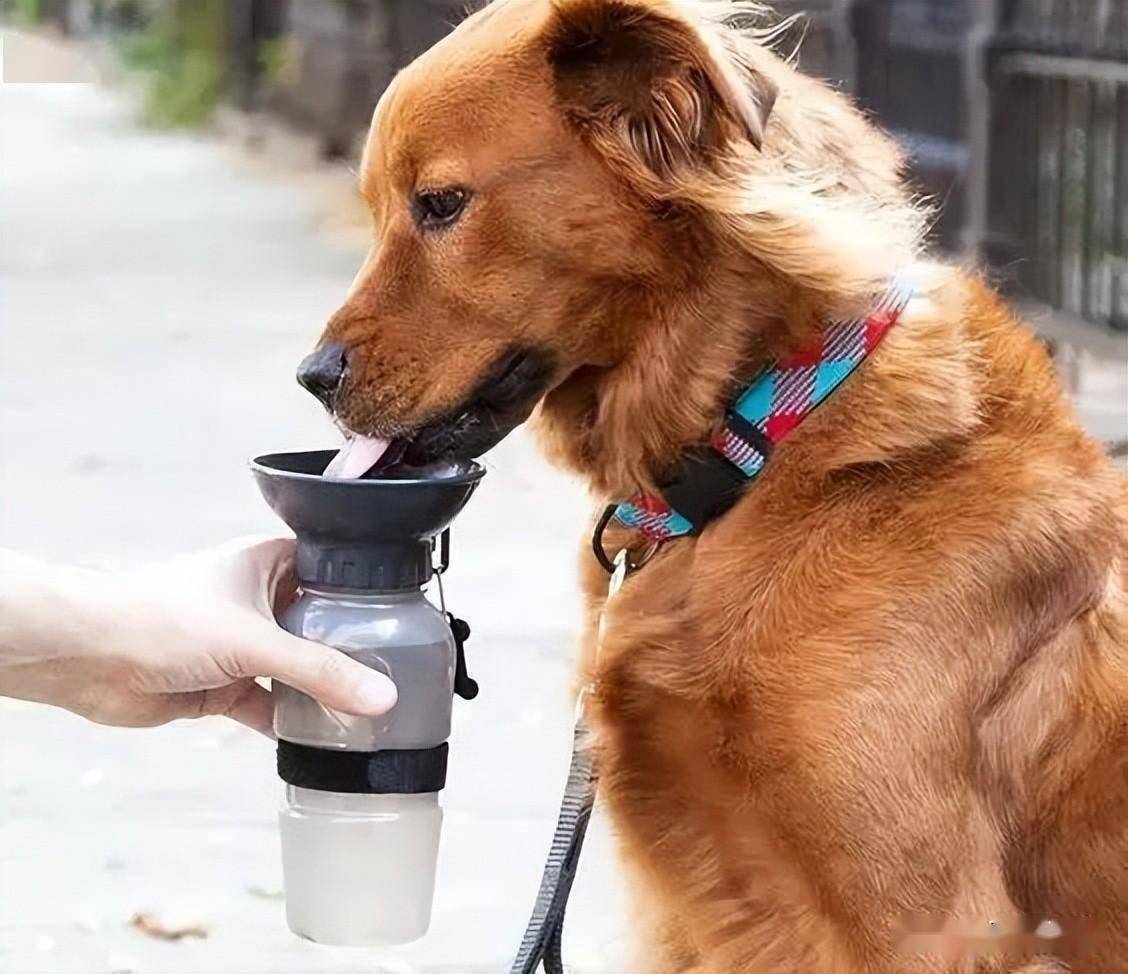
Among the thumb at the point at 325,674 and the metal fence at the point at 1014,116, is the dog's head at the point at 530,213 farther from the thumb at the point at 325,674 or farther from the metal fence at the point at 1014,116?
the metal fence at the point at 1014,116

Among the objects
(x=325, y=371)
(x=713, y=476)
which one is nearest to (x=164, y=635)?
(x=325, y=371)

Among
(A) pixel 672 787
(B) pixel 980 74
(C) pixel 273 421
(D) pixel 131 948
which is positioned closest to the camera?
(A) pixel 672 787

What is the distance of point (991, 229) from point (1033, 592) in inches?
297

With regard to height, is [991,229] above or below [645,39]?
below

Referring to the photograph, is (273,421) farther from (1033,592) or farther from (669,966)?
(1033,592)

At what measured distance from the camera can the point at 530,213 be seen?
2766 millimetres

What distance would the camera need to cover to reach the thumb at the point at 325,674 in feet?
8.54

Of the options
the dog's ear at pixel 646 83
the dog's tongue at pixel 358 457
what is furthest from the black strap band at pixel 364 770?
the dog's ear at pixel 646 83

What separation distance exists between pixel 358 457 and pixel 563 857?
65 cm

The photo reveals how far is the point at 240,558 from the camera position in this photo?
2785 mm

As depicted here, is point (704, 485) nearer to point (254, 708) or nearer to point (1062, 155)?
point (254, 708)

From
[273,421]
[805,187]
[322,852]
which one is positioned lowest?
[273,421]

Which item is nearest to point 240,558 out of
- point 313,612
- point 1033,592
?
point 313,612

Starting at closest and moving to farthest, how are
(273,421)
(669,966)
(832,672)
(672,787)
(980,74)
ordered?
1. (832,672)
2. (672,787)
3. (669,966)
4. (273,421)
5. (980,74)
